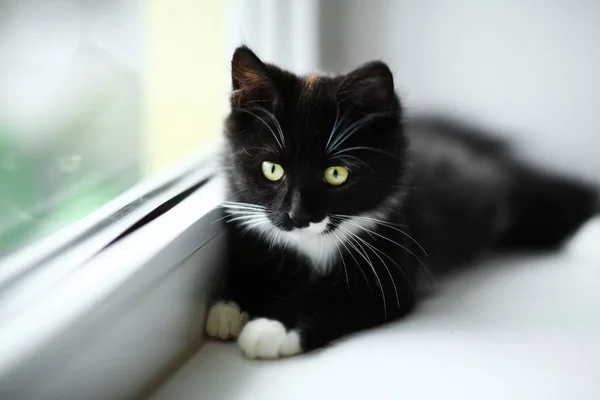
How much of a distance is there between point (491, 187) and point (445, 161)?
0.17m

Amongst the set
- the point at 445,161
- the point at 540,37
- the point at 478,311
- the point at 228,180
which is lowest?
the point at 478,311

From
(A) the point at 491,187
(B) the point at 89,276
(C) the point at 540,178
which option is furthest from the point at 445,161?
(B) the point at 89,276

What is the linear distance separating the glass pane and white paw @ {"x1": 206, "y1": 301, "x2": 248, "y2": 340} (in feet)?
0.95

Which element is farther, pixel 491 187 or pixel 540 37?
pixel 491 187

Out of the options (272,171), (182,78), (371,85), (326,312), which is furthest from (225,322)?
(182,78)

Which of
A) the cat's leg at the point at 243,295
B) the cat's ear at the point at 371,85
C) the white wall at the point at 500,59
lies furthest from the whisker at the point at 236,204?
the white wall at the point at 500,59

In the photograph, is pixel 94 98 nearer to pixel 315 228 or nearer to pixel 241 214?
pixel 241 214

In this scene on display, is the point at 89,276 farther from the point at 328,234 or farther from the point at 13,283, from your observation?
the point at 328,234

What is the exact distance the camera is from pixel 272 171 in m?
1.09

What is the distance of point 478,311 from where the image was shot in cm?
121

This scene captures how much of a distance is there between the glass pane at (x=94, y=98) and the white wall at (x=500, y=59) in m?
0.46

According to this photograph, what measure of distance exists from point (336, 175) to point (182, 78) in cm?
57

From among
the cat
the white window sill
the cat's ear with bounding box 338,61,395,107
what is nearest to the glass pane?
the white window sill

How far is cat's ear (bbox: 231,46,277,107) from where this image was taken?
3.40 ft
